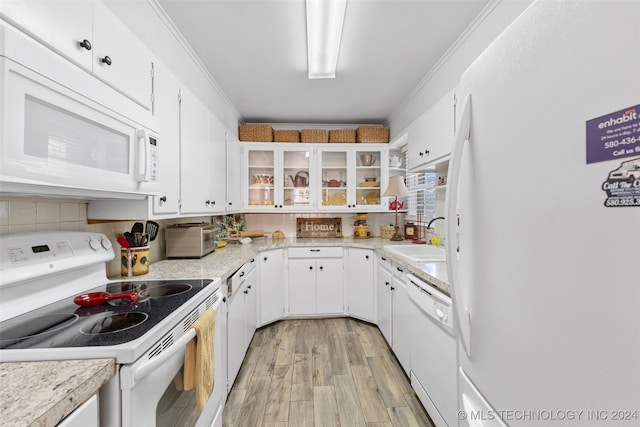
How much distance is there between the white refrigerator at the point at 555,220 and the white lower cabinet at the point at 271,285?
2379mm

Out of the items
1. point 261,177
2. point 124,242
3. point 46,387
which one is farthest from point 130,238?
point 261,177

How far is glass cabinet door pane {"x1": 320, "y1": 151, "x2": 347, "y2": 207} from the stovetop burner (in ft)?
8.35

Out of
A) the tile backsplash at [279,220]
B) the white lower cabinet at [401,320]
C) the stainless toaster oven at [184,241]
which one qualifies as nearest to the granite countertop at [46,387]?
the stainless toaster oven at [184,241]

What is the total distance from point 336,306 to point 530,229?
2856 millimetres

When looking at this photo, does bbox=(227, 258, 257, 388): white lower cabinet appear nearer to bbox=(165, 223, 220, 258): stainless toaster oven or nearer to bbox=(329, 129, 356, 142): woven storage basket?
bbox=(165, 223, 220, 258): stainless toaster oven

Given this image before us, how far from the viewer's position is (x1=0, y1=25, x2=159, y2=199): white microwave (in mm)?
712

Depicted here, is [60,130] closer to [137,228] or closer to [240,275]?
[137,228]

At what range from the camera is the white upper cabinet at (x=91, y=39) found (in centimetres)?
84

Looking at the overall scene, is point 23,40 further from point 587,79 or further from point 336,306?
point 336,306

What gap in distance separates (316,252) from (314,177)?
3.30ft

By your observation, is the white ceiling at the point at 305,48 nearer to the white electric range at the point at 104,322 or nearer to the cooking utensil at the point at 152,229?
the cooking utensil at the point at 152,229

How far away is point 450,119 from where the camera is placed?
6.20ft

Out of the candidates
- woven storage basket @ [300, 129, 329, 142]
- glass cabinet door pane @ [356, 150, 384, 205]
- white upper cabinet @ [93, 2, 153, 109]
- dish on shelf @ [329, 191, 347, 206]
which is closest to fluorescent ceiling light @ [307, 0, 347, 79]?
white upper cabinet @ [93, 2, 153, 109]

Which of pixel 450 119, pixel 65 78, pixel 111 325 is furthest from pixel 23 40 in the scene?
pixel 450 119
